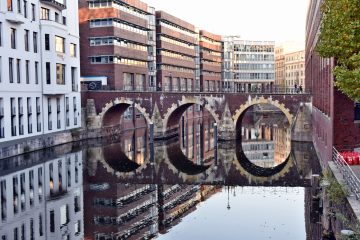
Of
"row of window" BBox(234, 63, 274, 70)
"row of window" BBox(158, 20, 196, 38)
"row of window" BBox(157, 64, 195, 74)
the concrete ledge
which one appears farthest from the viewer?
"row of window" BBox(234, 63, 274, 70)

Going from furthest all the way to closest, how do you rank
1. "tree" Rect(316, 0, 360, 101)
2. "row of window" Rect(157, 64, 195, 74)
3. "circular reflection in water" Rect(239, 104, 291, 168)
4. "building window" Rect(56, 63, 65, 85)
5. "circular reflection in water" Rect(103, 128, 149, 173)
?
"row of window" Rect(157, 64, 195, 74) → "building window" Rect(56, 63, 65, 85) → "circular reflection in water" Rect(239, 104, 291, 168) → "circular reflection in water" Rect(103, 128, 149, 173) → "tree" Rect(316, 0, 360, 101)

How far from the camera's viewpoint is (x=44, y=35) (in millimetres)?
50156

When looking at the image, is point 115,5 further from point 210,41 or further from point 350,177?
point 210,41

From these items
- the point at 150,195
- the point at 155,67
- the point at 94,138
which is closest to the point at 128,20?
the point at 155,67

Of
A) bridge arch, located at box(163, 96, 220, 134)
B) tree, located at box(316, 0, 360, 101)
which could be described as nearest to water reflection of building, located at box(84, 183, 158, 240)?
tree, located at box(316, 0, 360, 101)

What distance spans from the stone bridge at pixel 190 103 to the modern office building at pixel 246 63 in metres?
76.6

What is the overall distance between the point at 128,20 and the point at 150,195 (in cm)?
4807

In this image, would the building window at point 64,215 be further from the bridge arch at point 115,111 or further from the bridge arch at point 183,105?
the bridge arch at point 115,111

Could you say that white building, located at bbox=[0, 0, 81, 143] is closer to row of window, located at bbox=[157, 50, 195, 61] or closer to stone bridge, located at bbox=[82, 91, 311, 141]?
stone bridge, located at bbox=[82, 91, 311, 141]

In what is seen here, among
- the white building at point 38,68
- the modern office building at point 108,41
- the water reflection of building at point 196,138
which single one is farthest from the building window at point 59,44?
the water reflection of building at point 196,138

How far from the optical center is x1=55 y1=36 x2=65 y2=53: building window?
5288 centimetres

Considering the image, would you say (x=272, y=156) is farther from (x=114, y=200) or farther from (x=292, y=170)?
(x=114, y=200)

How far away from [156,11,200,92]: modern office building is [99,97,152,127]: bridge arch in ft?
62.2

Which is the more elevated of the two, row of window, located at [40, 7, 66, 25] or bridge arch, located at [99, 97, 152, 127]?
row of window, located at [40, 7, 66, 25]
